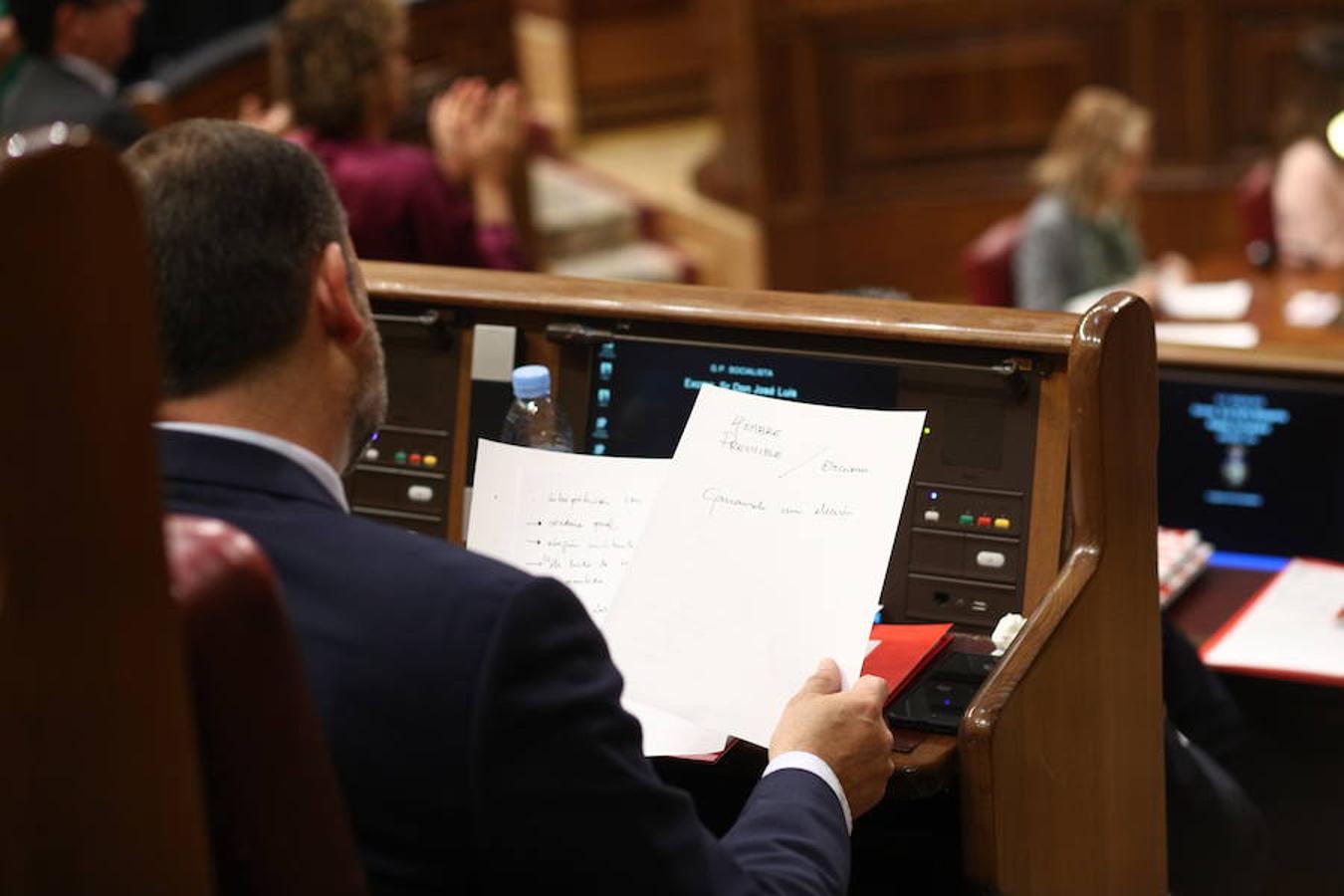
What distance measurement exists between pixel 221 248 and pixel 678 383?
2.49ft

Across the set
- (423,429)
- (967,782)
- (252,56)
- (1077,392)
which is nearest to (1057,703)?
(967,782)

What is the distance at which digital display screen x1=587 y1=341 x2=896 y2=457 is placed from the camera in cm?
201

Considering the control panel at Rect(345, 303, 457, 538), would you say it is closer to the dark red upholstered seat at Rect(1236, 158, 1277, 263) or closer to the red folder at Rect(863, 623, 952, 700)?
the red folder at Rect(863, 623, 952, 700)

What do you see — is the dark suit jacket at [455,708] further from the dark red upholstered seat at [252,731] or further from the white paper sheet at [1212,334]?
the white paper sheet at [1212,334]

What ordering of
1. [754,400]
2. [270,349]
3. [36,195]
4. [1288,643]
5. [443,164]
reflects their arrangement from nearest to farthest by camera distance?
[36,195] < [270,349] < [754,400] < [1288,643] < [443,164]

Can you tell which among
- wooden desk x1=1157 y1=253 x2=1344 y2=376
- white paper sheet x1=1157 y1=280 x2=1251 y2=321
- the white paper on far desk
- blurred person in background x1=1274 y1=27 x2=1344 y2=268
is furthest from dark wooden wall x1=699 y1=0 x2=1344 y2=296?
the white paper on far desk

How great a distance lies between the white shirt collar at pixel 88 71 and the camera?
161 inches

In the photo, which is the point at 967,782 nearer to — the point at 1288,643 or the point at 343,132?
the point at 1288,643

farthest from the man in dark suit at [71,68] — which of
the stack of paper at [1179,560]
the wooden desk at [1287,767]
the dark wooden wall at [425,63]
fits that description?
the wooden desk at [1287,767]

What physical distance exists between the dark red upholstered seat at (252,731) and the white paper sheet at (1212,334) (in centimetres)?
329

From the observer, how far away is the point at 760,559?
1759mm

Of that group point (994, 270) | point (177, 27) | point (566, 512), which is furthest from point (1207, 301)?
point (177, 27)

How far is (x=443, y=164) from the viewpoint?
4.09 meters

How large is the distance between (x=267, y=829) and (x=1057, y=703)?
3.01ft
